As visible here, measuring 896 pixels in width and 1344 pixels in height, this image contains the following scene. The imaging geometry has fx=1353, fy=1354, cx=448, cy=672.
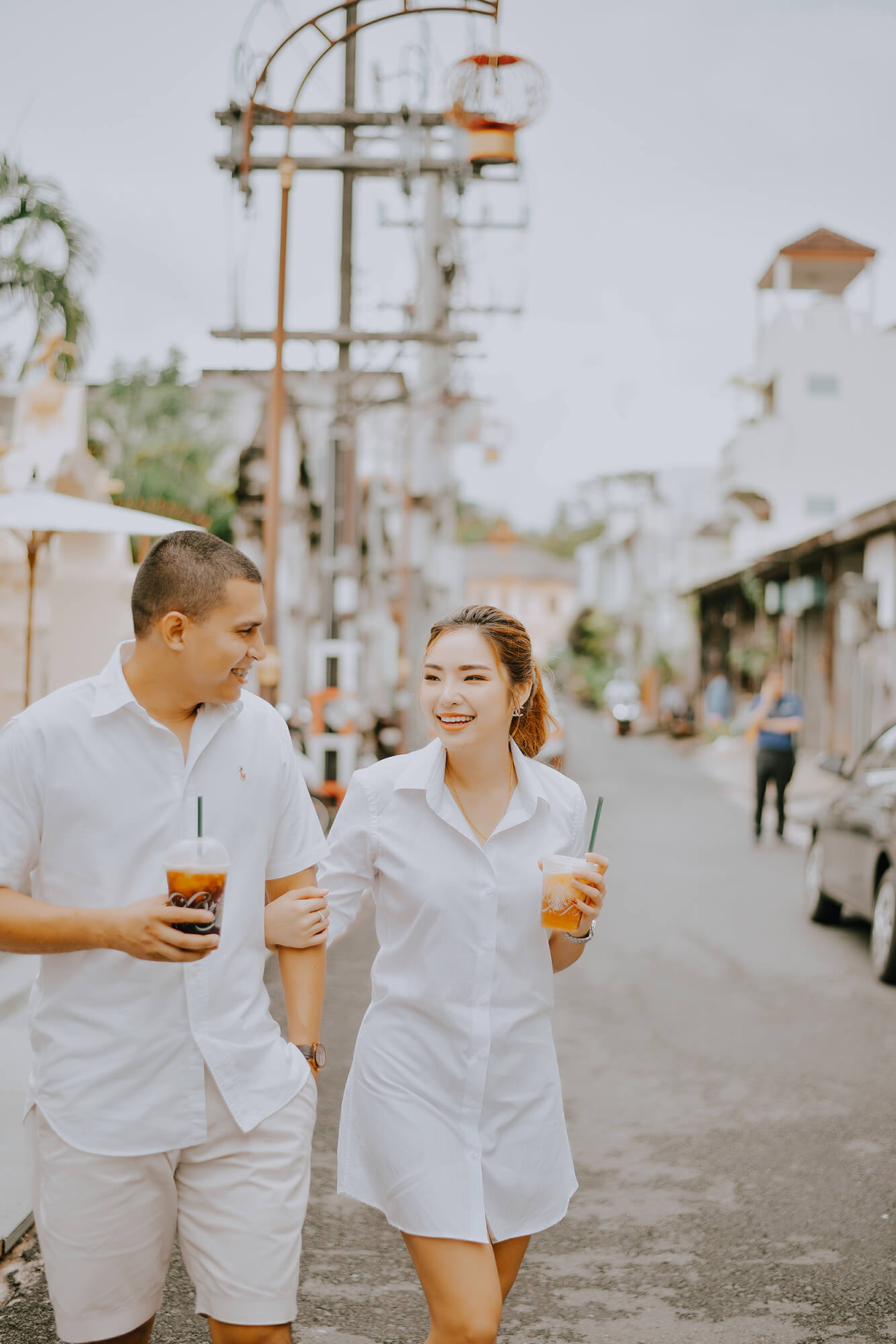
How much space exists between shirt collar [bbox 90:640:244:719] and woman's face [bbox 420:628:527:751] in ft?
1.62

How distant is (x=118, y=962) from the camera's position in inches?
99.2

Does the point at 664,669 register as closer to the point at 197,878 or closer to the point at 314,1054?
the point at 314,1054

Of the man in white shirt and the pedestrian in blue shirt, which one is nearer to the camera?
the man in white shirt

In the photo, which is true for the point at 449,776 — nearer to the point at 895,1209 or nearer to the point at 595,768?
the point at 895,1209

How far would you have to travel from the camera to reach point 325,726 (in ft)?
53.4

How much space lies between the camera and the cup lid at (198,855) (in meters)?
2.38

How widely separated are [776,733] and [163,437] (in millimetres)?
23364

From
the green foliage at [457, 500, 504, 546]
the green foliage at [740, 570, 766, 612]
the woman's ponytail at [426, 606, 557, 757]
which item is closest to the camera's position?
the woman's ponytail at [426, 606, 557, 757]

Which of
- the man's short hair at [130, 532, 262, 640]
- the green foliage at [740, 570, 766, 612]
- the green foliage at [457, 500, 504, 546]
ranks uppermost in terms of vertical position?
the green foliage at [457, 500, 504, 546]

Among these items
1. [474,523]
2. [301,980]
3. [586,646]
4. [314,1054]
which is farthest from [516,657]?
[474,523]

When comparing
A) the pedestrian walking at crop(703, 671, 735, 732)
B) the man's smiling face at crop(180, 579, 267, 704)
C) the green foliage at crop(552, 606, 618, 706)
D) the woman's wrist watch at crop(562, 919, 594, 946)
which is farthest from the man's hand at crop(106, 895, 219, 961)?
the green foliage at crop(552, 606, 618, 706)

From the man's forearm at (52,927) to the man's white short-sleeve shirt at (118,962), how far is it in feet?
0.30

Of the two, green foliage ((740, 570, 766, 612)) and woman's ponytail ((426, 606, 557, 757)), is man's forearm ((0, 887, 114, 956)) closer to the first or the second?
woman's ponytail ((426, 606, 557, 757))

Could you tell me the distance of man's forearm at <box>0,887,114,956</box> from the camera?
7.91ft
